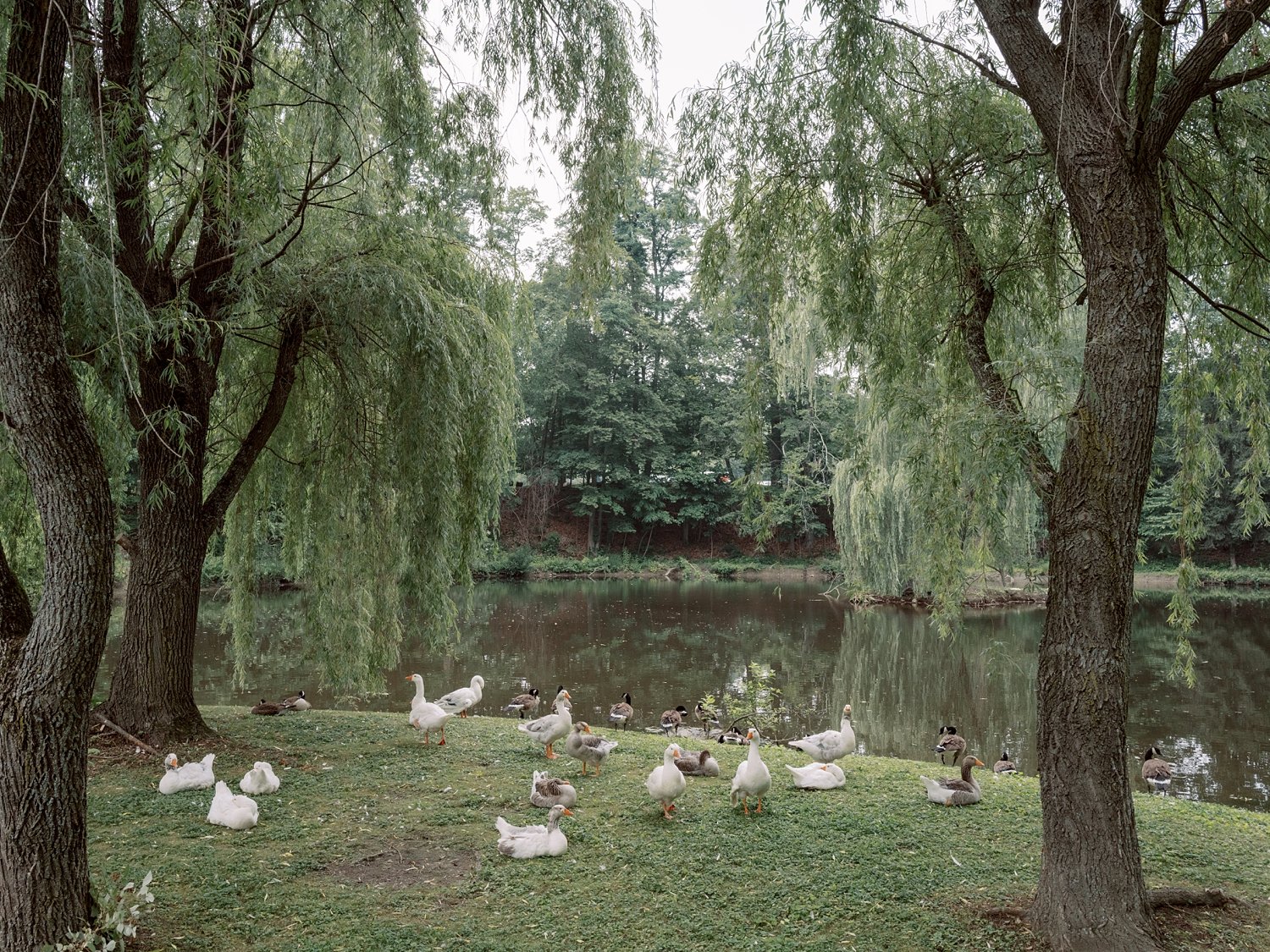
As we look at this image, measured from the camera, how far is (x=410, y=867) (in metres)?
4.26

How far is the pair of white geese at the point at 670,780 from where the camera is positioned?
4.47m

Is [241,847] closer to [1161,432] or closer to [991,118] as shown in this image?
[991,118]

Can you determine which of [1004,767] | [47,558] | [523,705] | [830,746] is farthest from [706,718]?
[47,558]

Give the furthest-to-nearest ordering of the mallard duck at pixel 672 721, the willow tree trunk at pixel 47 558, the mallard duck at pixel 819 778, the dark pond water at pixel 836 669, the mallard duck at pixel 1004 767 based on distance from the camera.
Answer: the dark pond water at pixel 836 669
the mallard duck at pixel 672 721
the mallard duck at pixel 1004 767
the mallard duck at pixel 819 778
the willow tree trunk at pixel 47 558

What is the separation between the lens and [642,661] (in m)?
14.6

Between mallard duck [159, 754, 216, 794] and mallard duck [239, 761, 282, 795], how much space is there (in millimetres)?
242

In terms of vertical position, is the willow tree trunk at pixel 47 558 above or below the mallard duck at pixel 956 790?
above

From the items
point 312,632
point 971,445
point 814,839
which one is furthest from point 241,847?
point 971,445

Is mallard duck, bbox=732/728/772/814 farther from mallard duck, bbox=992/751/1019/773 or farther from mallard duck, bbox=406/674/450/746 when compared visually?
mallard duck, bbox=992/751/1019/773

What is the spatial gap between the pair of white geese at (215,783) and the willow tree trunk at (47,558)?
1.77m

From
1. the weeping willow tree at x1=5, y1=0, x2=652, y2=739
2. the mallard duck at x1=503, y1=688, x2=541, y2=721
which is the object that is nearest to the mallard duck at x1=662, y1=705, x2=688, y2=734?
the mallard duck at x1=503, y1=688, x2=541, y2=721

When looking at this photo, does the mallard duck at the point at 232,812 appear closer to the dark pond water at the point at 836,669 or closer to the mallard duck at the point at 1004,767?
the dark pond water at the point at 836,669

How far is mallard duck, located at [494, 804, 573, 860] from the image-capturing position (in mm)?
4430

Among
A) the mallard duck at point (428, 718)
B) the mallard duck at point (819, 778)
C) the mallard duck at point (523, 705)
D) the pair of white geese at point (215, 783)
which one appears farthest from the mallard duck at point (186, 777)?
the mallard duck at point (523, 705)
